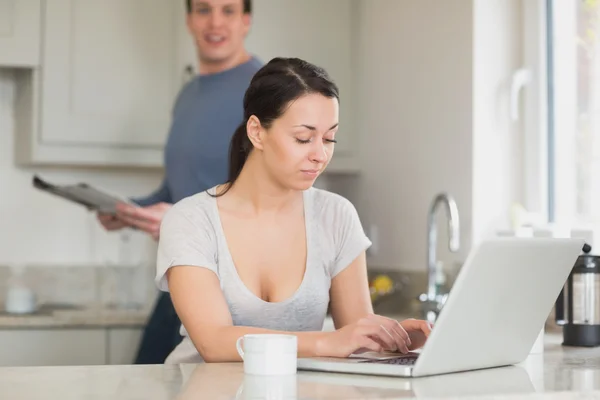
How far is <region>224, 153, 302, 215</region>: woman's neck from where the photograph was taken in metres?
1.98

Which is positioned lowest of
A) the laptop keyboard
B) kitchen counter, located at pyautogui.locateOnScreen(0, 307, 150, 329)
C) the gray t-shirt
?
kitchen counter, located at pyautogui.locateOnScreen(0, 307, 150, 329)

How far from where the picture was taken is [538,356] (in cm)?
181

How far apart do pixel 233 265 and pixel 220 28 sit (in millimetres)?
1308

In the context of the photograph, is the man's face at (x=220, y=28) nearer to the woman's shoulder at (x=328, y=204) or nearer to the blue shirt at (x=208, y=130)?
the blue shirt at (x=208, y=130)

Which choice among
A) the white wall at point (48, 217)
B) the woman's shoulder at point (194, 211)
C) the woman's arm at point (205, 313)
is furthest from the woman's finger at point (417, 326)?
the white wall at point (48, 217)

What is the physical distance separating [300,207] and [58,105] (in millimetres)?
1596

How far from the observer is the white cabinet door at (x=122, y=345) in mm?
3287

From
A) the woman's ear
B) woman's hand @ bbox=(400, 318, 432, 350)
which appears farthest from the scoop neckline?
woman's hand @ bbox=(400, 318, 432, 350)

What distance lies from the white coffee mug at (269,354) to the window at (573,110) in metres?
1.65

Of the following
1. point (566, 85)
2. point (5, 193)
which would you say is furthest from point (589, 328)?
point (5, 193)

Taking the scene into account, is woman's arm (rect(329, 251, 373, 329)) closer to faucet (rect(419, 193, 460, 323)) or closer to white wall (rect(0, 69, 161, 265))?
faucet (rect(419, 193, 460, 323))

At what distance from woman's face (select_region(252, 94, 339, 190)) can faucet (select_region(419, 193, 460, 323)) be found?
106 cm

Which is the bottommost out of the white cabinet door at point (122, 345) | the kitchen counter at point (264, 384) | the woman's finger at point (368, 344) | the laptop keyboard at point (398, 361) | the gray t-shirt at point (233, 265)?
the white cabinet door at point (122, 345)

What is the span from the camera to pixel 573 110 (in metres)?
2.98
